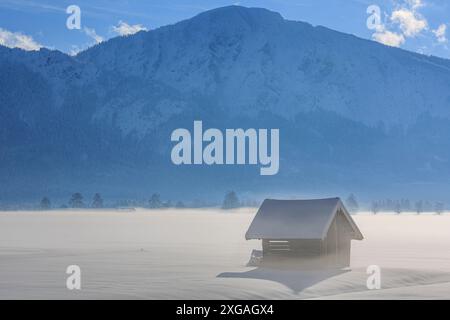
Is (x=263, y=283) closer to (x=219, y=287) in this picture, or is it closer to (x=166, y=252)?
(x=219, y=287)

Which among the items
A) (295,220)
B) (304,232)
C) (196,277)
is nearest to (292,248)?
(304,232)

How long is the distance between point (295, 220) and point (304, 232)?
3.40 feet

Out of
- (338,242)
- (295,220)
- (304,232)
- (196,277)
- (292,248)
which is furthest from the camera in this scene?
(338,242)

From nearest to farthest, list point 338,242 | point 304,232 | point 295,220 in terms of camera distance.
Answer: point 304,232, point 295,220, point 338,242

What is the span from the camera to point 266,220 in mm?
33625

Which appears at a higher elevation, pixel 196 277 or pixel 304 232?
pixel 304 232

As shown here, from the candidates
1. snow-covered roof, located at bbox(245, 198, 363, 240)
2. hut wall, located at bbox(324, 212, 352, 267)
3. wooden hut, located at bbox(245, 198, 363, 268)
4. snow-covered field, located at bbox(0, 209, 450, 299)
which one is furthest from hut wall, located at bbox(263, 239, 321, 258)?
snow-covered field, located at bbox(0, 209, 450, 299)

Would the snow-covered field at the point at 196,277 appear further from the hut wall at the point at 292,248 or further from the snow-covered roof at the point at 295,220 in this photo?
the snow-covered roof at the point at 295,220

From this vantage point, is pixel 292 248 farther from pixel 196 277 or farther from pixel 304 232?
pixel 196 277

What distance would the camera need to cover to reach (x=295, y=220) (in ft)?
110

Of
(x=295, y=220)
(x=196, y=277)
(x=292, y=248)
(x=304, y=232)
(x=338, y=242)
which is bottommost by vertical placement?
(x=196, y=277)

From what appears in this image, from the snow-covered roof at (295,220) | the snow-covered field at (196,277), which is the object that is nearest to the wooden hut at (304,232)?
the snow-covered roof at (295,220)

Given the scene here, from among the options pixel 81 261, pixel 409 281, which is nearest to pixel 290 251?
pixel 409 281
